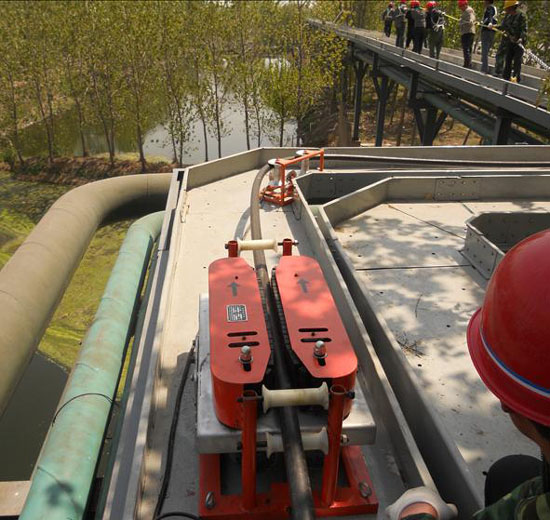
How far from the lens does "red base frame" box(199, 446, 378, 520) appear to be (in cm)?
320

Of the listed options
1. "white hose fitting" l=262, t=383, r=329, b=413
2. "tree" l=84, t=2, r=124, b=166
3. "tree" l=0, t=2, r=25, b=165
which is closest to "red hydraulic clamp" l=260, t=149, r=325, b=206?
"white hose fitting" l=262, t=383, r=329, b=413

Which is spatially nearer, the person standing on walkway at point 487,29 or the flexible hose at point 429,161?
the flexible hose at point 429,161

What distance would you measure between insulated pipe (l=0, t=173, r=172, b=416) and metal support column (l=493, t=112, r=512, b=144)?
12247mm

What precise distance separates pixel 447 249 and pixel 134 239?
9462mm

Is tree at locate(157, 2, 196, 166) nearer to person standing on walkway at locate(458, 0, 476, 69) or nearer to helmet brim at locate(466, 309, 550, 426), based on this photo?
person standing on walkway at locate(458, 0, 476, 69)

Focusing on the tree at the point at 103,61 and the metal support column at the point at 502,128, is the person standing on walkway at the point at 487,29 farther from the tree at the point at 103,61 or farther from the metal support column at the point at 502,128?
the tree at the point at 103,61

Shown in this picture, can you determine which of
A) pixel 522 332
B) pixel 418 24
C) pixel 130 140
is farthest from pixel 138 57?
pixel 522 332

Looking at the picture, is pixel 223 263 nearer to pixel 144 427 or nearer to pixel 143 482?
pixel 144 427

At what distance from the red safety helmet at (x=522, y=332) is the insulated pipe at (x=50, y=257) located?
10619mm

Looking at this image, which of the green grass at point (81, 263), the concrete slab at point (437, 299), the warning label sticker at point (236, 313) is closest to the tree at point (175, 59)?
the green grass at point (81, 263)

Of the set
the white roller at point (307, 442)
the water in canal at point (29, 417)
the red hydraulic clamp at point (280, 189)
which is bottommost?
the water in canal at point (29, 417)

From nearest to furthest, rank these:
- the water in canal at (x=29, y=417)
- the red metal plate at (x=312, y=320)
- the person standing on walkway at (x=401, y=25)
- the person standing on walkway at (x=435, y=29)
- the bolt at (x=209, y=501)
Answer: the red metal plate at (x=312, y=320) → the bolt at (x=209, y=501) → the water in canal at (x=29, y=417) → the person standing on walkway at (x=435, y=29) → the person standing on walkway at (x=401, y=25)

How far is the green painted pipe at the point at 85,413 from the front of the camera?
6.55 meters

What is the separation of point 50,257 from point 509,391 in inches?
570
